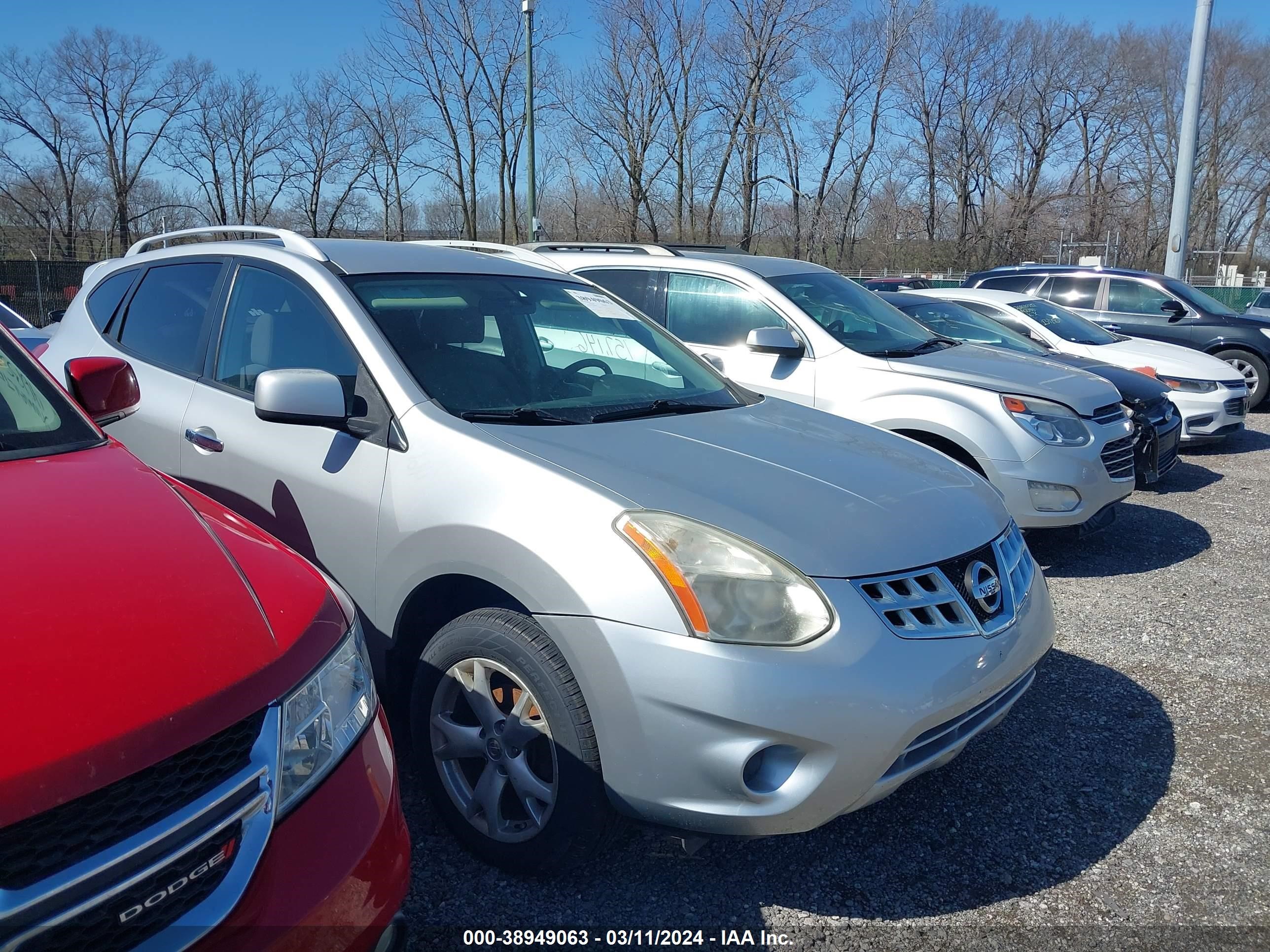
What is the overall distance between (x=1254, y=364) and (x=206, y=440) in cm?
1290

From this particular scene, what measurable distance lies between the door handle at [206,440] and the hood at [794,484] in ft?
4.03

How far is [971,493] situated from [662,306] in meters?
3.77

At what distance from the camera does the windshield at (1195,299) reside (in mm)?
12141

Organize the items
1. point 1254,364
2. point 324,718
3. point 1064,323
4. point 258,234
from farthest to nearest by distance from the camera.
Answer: point 1254,364, point 1064,323, point 258,234, point 324,718

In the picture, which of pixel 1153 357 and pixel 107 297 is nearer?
pixel 107 297

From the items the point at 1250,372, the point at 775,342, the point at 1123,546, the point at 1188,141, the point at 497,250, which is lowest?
the point at 1123,546

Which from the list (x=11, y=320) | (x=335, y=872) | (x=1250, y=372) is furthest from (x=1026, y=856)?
(x=1250, y=372)

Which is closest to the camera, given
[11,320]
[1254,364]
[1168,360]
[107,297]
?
[107,297]

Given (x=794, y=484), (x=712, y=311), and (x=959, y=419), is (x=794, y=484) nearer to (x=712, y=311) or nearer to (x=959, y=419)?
(x=959, y=419)

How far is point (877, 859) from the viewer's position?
273cm

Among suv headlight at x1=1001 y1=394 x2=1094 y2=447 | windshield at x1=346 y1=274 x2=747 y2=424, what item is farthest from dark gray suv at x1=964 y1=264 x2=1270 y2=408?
windshield at x1=346 y1=274 x2=747 y2=424

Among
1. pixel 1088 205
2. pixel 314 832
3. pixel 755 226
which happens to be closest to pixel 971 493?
pixel 314 832

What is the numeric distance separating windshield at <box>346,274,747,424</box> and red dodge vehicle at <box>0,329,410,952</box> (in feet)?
3.60

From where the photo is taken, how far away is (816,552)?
91.9 inches
